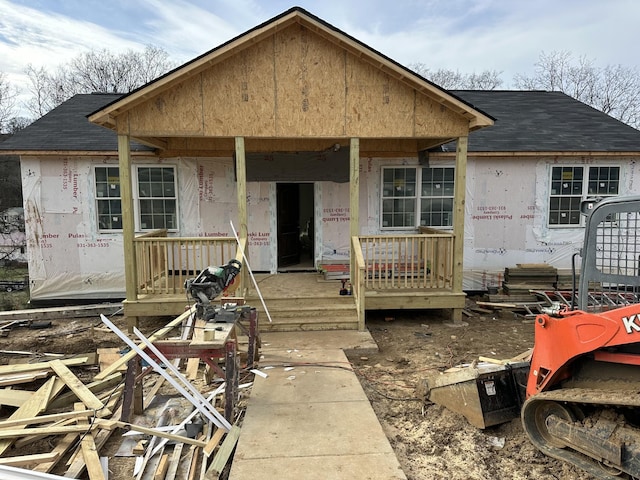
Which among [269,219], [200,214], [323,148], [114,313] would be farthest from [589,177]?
[114,313]

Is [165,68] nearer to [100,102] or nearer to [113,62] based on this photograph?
[113,62]

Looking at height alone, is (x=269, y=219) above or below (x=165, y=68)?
below

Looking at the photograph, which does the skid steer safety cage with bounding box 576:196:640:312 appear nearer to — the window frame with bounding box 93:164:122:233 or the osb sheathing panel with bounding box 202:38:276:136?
the osb sheathing panel with bounding box 202:38:276:136

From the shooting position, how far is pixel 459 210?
7.51m

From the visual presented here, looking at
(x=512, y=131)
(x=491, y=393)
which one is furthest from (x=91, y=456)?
(x=512, y=131)

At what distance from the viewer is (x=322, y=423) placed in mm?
3979

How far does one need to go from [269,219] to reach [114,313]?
12.5ft

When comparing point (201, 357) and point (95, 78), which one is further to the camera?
point (95, 78)

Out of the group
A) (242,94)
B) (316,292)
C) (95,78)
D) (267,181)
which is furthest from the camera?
(95,78)

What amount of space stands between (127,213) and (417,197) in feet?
20.3

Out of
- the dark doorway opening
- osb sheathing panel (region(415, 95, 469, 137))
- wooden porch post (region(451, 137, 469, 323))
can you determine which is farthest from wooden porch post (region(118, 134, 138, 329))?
wooden porch post (region(451, 137, 469, 323))

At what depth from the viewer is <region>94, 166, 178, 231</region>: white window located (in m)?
9.44

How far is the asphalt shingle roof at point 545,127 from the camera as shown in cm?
957

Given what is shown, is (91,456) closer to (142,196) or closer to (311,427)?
(311,427)
